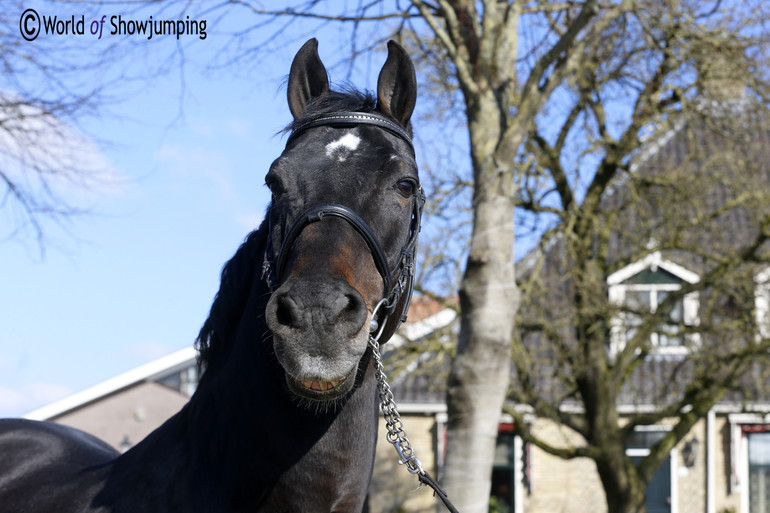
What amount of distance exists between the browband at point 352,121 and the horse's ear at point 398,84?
0.31ft

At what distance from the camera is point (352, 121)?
2.73 metres

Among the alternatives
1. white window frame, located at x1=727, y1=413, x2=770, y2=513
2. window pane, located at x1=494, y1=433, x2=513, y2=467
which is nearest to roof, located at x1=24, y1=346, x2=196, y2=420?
window pane, located at x1=494, y1=433, x2=513, y2=467

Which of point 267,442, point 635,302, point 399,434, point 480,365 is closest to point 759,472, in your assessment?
point 635,302

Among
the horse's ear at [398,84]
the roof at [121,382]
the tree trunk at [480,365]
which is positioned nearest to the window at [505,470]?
the roof at [121,382]

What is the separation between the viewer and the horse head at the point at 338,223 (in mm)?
2152

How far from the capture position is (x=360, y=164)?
8.49 ft

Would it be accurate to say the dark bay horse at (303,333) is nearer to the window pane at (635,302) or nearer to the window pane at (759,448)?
the window pane at (635,302)

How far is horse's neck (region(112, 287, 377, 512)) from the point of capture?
244cm

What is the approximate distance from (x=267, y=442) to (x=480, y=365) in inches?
160

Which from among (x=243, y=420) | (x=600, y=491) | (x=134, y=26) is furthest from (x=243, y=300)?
(x=600, y=491)

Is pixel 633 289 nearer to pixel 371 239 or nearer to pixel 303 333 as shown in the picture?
pixel 371 239

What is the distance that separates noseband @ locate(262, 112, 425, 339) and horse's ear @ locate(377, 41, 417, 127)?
9cm

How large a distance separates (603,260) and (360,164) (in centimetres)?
1100

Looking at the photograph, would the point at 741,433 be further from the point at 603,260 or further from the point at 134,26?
the point at 134,26
